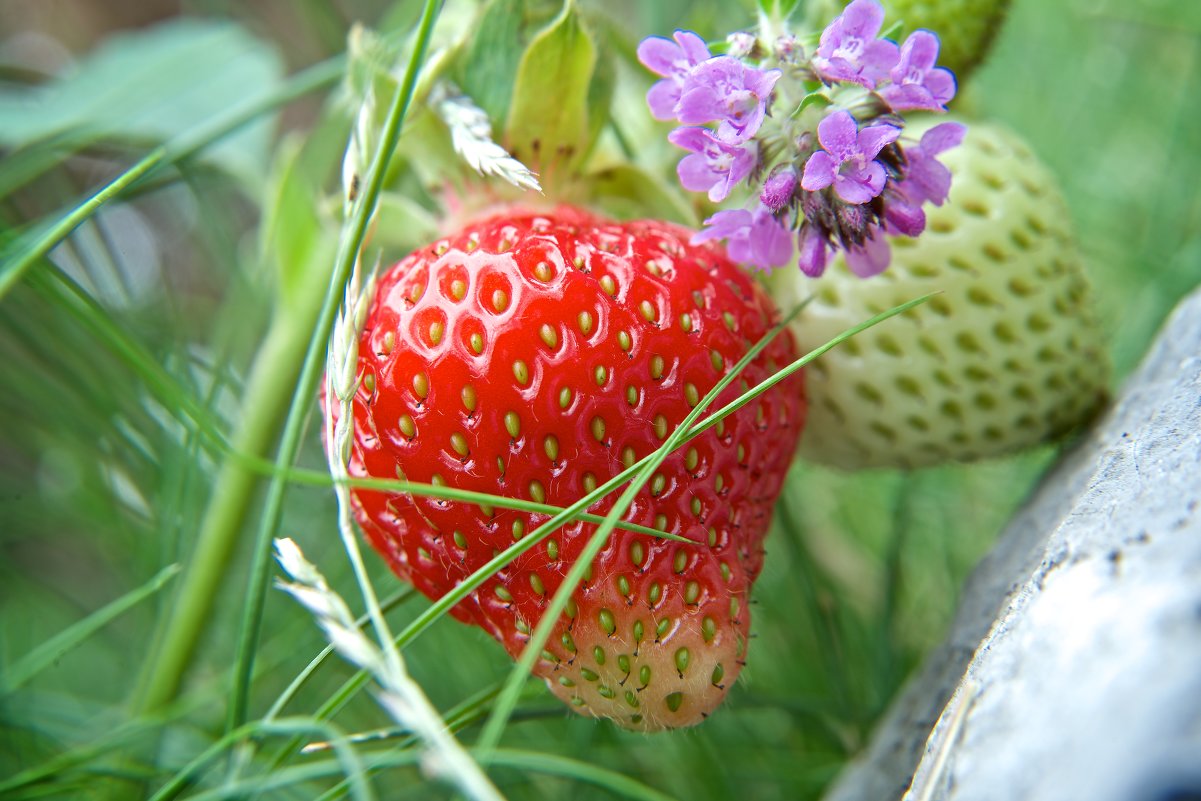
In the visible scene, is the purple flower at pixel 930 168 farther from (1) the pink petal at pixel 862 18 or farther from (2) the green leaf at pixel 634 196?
(2) the green leaf at pixel 634 196

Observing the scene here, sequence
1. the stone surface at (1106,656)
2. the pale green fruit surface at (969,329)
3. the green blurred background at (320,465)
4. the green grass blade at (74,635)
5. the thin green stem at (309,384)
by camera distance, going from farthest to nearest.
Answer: the green blurred background at (320,465) < the pale green fruit surface at (969,329) < the green grass blade at (74,635) < the thin green stem at (309,384) < the stone surface at (1106,656)

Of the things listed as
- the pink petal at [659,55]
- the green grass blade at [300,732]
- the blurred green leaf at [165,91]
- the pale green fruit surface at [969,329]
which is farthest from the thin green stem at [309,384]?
the blurred green leaf at [165,91]

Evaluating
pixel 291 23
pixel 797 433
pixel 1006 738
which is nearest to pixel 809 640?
pixel 797 433

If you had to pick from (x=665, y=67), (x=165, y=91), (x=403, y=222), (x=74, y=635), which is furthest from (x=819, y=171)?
(x=165, y=91)

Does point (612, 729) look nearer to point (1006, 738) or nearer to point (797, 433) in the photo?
point (797, 433)

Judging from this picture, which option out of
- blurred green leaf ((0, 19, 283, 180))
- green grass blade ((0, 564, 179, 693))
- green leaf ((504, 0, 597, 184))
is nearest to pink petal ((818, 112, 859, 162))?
green leaf ((504, 0, 597, 184))

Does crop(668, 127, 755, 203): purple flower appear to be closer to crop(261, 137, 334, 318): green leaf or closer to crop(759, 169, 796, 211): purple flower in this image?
crop(759, 169, 796, 211): purple flower
